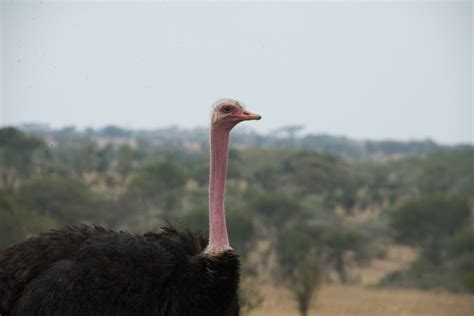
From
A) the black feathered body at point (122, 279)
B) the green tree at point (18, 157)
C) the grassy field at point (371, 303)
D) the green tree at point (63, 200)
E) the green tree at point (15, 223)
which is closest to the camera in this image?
the black feathered body at point (122, 279)

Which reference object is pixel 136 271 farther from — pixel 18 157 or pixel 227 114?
pixel 18 157

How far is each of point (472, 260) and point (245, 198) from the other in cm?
1166

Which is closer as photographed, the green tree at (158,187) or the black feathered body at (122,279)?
the black feathered body at (122,279)

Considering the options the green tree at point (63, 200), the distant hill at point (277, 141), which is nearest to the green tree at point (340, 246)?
the green tree at point (63, 200)

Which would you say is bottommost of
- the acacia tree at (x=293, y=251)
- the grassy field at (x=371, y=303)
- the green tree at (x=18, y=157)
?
the grassy field at (x=371, y=303)

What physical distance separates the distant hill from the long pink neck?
63.8m

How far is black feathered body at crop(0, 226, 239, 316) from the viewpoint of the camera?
785 cm

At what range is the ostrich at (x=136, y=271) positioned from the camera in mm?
7855

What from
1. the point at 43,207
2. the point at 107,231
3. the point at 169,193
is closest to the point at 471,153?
the point at 169,193

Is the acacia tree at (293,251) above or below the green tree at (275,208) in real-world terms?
below

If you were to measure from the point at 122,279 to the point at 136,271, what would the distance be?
0.40ft

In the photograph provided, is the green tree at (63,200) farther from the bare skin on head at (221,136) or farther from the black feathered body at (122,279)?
the bare skin on head at (221,136)

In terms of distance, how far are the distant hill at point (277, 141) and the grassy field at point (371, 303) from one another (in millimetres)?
43715

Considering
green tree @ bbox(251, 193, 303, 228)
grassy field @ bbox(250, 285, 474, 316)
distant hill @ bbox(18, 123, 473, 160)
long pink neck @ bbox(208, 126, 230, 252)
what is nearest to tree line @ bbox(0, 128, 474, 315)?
green tree @ bbox(251, 193, 303, 228)
